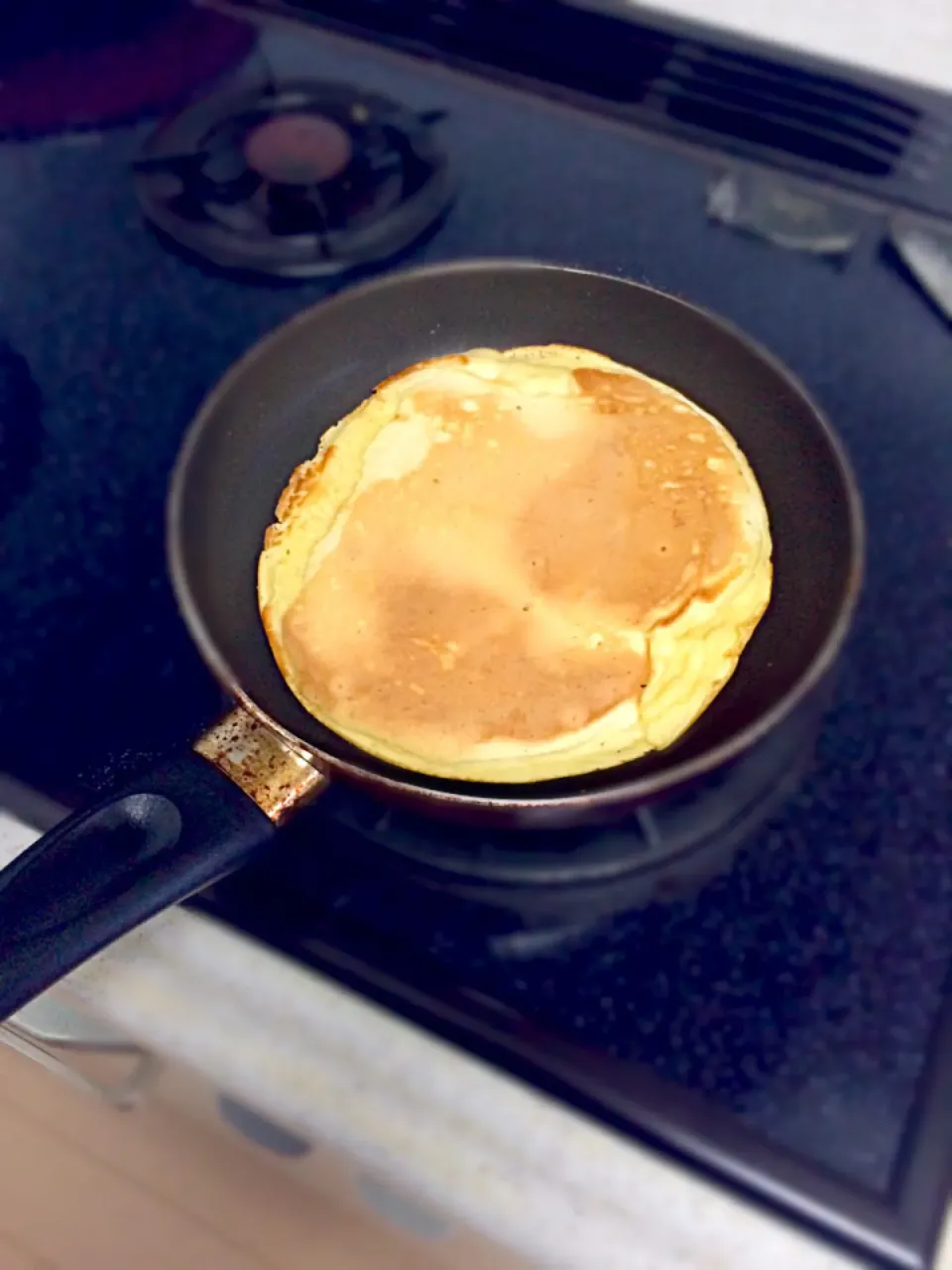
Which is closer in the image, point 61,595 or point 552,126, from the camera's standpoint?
point 61,595

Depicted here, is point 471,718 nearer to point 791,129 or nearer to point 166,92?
point 791,129

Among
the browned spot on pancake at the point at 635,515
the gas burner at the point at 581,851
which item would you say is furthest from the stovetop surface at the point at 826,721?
the browned spot on pancake at the point at 635,515

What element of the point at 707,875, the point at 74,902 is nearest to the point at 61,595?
the point at 74,902

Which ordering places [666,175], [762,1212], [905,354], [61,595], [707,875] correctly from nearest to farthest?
[762,1212]
[707,875]
[61,595]
[905,354]
[666,175]

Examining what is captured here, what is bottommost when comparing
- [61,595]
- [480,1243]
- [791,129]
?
[480,1243]

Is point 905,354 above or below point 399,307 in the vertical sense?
below

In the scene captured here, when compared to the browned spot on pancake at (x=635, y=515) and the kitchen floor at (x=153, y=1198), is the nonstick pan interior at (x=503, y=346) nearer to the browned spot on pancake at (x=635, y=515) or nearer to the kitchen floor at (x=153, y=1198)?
the browned spot on pancake at (x=635, y=515)

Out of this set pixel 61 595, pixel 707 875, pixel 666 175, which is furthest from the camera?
pixel 666 175
